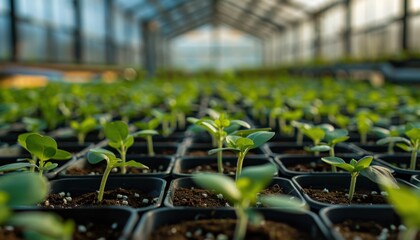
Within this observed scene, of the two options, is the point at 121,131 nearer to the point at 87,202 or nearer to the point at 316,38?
the point at 87,202

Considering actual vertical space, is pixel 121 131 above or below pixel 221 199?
above

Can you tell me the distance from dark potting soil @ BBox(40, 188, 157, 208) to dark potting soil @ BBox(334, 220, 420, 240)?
1.44ft

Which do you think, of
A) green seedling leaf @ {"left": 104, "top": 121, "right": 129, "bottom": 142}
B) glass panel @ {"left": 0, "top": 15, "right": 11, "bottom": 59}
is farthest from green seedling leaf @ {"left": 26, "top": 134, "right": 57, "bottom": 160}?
glass panel @ {"left": 0, "top": 15, "right": 11, "bottom": 59}

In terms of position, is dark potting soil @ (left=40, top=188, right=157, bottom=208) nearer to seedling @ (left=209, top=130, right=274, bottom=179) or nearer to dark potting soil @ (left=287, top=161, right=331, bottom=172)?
seedling @ (left=209, top=130, right=274, bottom=179)

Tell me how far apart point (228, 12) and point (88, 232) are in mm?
22111

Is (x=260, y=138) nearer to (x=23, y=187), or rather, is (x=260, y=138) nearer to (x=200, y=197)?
(x=200, y=197)

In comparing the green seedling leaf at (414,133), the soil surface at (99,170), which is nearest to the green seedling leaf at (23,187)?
the soil surface at (99,170)

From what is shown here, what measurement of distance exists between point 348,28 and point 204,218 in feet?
40.0

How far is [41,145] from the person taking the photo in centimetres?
95

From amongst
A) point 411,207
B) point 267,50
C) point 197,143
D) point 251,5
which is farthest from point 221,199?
point 267,50

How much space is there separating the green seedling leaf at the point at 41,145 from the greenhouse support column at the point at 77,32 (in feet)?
34.1

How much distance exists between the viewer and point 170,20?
22812 mm

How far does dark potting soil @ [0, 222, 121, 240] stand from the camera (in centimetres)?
75

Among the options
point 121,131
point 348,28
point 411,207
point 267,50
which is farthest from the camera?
point 267,50
